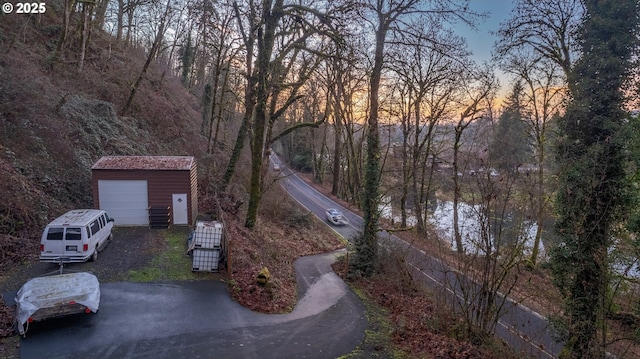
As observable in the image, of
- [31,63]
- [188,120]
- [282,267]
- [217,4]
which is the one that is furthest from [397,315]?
[188,120]

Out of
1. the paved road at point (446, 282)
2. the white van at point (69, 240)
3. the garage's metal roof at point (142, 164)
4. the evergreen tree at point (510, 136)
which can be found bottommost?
the paved road at point (446, 282)

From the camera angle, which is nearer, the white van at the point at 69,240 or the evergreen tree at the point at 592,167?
the evergreen tree at the point at 592,167

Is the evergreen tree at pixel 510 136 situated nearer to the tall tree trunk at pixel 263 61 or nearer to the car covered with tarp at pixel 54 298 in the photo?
the tall tree trunk at pixel 263 61

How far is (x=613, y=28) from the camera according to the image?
11531 mm

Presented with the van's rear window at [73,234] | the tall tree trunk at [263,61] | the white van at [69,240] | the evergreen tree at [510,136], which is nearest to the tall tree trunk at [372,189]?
the tall tree trunk at [263,61]

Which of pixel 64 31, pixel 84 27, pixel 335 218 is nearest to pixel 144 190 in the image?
pixel 64 31

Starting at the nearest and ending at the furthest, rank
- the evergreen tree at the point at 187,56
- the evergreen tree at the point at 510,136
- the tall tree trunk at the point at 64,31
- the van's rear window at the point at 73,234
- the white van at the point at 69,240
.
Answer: the white van at the point at 69,240
the van's rear window at the point at 73,234
the tall tree trunk at the point at 64,31
the evergreen tree at the point at 510,136
the evergreen tree at the point at 187,56

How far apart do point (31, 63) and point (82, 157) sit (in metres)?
7.79

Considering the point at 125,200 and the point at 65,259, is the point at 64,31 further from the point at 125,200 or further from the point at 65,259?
the point at 65,259

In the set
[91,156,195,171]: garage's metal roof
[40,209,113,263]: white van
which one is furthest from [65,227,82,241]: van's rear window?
[91,156,195,171]: garage's metal roof

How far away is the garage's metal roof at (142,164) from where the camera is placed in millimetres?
17922

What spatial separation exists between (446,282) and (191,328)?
724 cm

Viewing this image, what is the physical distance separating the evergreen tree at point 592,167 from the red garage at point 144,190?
15.1 meters

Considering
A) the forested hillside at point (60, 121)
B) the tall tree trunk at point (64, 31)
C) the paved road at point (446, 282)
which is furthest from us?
the tall tree trunk at point (64, 31)
